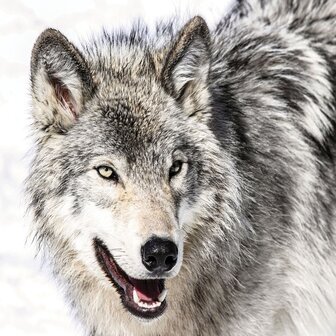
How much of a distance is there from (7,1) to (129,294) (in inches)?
224

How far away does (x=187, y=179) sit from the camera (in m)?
4.04

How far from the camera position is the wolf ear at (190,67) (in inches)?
163

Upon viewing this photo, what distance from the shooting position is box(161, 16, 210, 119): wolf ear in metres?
4.14

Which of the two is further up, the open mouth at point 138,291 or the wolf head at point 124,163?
the wolf head at point 124,163

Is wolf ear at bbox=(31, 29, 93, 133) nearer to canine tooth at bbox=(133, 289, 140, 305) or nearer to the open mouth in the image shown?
the open mouth

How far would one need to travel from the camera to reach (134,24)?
15.4ft

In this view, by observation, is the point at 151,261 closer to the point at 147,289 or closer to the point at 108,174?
the point at 147,289

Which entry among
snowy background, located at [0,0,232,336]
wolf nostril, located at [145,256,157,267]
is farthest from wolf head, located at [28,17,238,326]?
snowy background, located at [0,0,232,336]

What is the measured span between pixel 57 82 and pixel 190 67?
0.61 metres

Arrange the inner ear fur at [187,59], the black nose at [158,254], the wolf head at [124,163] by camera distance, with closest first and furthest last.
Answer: the black nose at [158,254]
the wolf head at [124,163]
the inner ear fur at [187,59]

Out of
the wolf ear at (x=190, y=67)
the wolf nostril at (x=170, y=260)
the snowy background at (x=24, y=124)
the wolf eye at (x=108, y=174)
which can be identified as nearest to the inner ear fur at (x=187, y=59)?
the wolf ear at (x=190, y=67)

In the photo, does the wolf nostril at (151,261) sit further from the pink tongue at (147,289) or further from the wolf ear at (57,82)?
the wolf ear at (57,82)

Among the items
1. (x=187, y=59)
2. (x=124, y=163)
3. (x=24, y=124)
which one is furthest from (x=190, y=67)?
(x=24, y=124)

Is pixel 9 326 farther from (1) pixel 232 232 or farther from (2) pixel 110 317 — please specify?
(1) pixel 232 232
